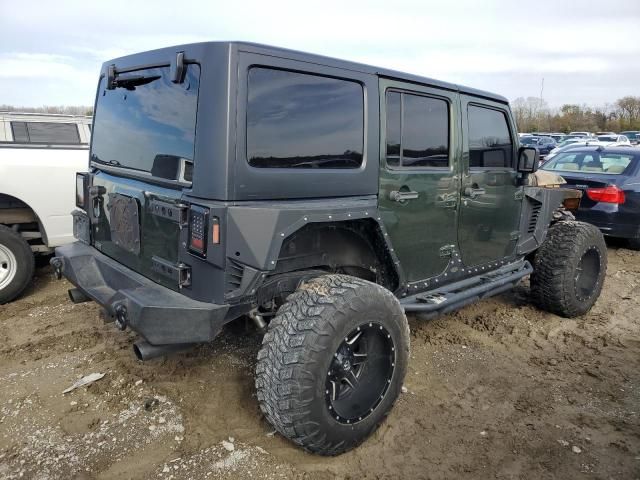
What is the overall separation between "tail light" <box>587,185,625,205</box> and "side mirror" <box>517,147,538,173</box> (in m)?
3.59

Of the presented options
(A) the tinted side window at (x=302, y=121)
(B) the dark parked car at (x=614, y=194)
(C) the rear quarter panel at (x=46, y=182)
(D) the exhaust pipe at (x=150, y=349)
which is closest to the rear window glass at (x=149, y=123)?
(A) the tinted side window at (x=302, y=121)

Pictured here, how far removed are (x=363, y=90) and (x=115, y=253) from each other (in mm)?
1853

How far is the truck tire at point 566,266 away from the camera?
458 centimetres

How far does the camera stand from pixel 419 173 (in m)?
3.33

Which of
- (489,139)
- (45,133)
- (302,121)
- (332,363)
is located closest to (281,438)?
(332,363)

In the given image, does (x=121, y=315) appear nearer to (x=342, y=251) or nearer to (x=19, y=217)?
(x=342, y=251)

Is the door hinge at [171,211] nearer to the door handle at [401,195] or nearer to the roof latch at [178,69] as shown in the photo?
the roof latch at [178,69]

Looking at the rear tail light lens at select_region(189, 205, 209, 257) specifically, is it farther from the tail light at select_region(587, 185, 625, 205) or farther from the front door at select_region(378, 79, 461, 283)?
the tail light at select_region(587, 185, 625, 205)

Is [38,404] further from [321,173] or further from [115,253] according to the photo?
[321,173]

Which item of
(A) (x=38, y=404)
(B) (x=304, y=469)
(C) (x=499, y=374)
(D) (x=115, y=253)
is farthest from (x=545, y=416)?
(A) (x=38, y=404)

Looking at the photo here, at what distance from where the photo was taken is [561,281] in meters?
4.57

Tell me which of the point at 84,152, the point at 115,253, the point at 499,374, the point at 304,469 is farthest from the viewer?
the point at 84,152

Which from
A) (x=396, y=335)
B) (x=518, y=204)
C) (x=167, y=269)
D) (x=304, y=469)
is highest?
(x=518, y=204)

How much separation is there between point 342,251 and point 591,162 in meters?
6.39
